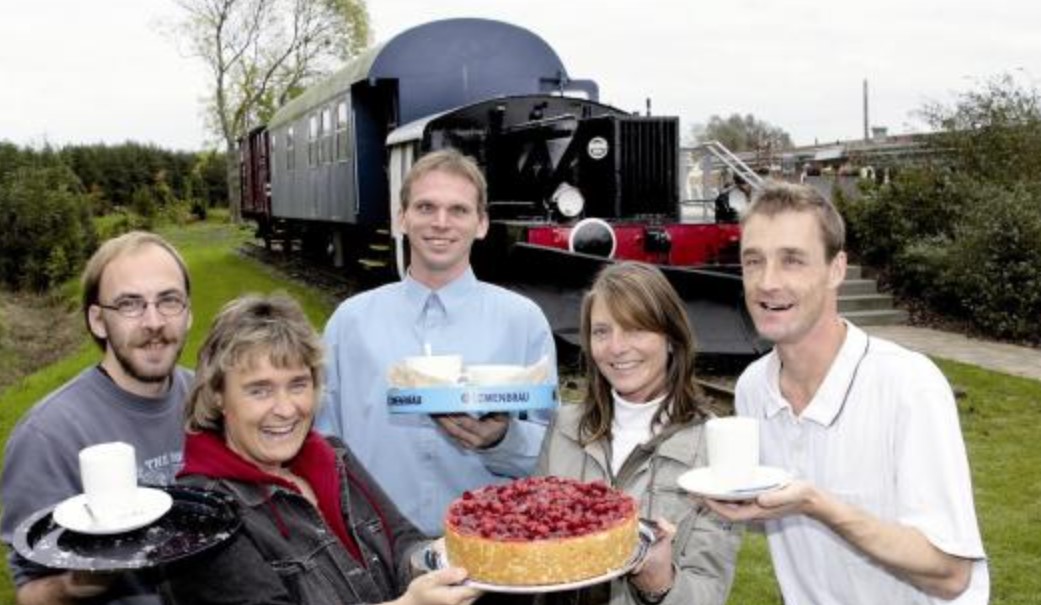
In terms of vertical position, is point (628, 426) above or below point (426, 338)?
below

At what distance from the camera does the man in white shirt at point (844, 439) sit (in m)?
2.51

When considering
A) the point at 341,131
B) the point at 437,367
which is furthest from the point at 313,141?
the point at 437,367

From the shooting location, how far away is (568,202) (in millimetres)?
11633

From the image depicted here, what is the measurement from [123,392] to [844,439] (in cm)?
194

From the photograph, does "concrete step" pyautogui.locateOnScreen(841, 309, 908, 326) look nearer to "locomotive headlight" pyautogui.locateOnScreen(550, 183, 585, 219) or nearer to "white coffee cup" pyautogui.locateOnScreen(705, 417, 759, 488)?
"locomotive headlight" pyautogui.locateOnScreen(550, 183, 585, 219)

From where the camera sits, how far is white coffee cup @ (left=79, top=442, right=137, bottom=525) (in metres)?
2.22

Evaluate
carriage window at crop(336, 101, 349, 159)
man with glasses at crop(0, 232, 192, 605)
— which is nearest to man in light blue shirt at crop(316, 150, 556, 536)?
man with glasses at crop(0, 232, 192, 605)

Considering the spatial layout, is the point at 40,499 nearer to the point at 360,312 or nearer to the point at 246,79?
the point at 360,312

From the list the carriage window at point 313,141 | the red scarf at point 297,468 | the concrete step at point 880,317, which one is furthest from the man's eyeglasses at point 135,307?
the carriage window at point 313,141

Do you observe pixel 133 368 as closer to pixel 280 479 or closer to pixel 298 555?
pixel 280 479

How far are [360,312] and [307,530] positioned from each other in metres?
1.17

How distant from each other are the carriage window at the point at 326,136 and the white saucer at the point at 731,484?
15.7 meters

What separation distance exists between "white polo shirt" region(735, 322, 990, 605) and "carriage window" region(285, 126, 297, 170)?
2024 centimetres

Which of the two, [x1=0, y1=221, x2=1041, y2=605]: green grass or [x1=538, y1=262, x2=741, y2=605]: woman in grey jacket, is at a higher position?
[x1=538, y1=262, x2=741, y2=605]: woman in grey jacket
